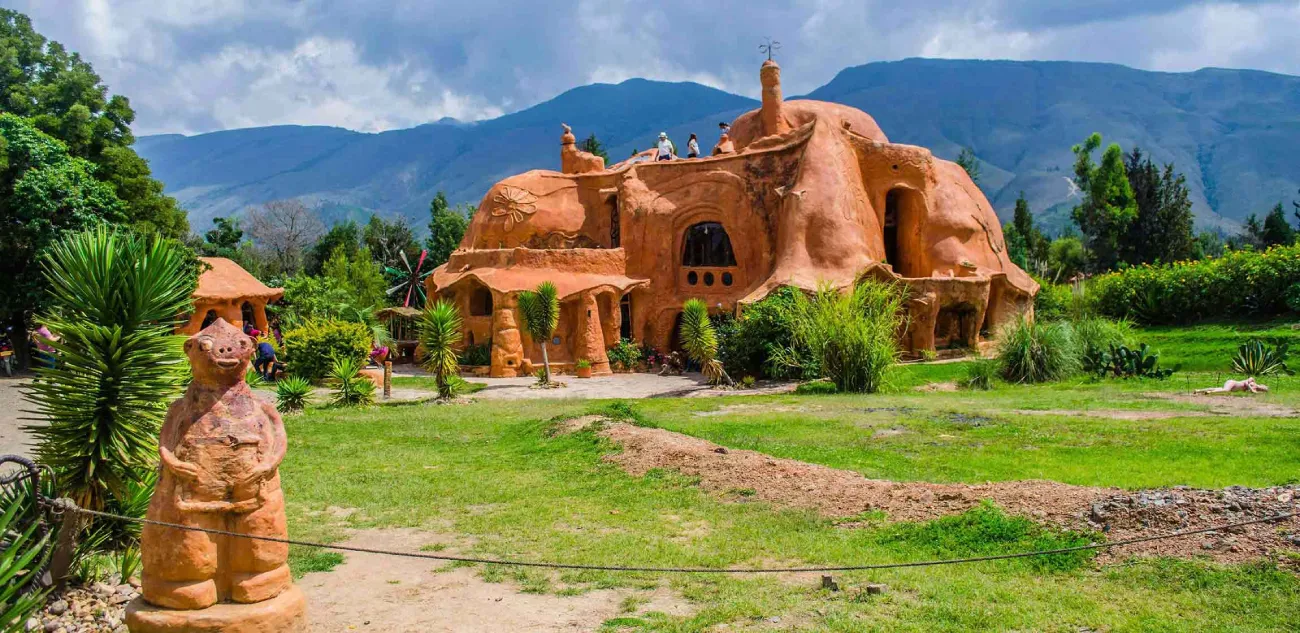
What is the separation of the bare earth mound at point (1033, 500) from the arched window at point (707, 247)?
70.4ft

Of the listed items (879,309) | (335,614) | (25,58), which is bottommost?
(335,614)

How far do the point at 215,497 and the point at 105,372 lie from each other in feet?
8.81

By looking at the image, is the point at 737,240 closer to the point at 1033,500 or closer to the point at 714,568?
the point at 1033,500

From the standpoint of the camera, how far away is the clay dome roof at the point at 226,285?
29.7 metres

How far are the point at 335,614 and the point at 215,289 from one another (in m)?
25.8

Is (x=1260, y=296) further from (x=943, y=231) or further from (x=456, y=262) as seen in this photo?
(x=456, y=262)

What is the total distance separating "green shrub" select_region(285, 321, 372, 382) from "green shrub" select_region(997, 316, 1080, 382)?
16.0 meters

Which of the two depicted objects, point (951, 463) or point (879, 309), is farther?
point (879, 309)

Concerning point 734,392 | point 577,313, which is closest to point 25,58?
point 577,313

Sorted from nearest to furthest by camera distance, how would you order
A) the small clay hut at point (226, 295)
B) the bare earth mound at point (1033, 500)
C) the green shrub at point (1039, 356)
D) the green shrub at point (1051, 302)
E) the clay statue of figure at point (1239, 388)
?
the bare earth mound at point (1033, 500), the clay statue of figure at point (1239, 388), the green shrub at point (1039, 356), the small clay hut at point (226, 295), the green shrub at point (1051, 302)

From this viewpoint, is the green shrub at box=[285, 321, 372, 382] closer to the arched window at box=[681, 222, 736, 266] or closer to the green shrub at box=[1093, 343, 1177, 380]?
the arched window at box=[681, 222, 736, 266]

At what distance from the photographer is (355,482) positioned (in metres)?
11.7

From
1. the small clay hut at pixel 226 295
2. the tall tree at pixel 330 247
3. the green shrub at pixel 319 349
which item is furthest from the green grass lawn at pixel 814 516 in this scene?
the tall tree at pixel 330 247

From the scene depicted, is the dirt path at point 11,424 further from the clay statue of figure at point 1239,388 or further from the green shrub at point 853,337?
the clay statue of figure at point 1239,388
